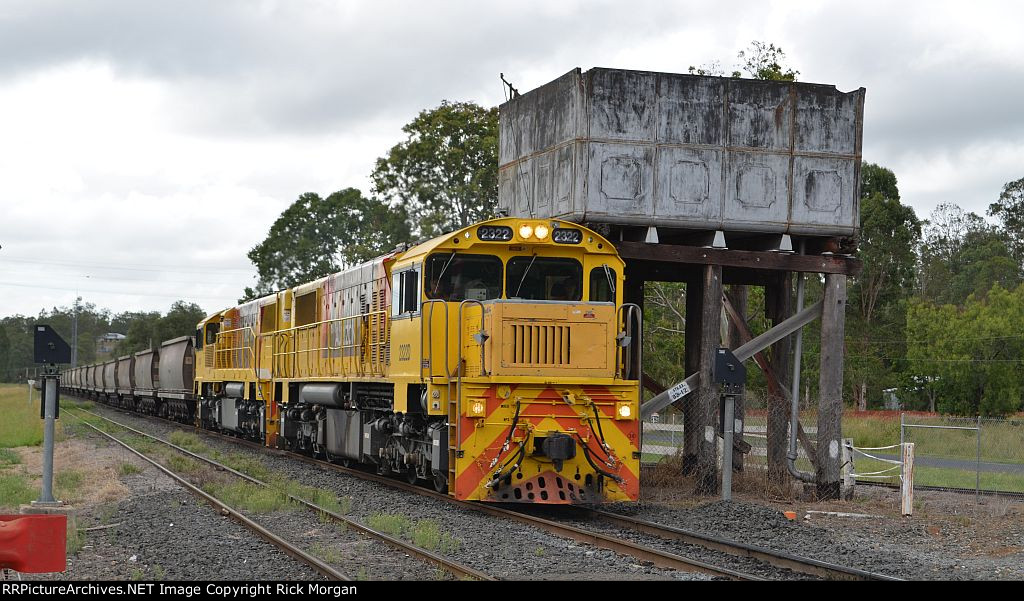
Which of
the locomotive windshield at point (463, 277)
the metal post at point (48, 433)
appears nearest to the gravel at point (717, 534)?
the locomotive windshield at point (463, 277)

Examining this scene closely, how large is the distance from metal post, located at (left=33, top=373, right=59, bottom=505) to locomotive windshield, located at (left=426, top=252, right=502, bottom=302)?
5319 millimetres

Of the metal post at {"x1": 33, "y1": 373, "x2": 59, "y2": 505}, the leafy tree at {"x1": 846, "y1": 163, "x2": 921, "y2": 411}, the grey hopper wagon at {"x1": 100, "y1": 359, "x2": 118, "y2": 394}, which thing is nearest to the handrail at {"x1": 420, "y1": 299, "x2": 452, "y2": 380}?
the metal post at {"x1": 33, "y1": 373, "x2": 59, "y2": 505}

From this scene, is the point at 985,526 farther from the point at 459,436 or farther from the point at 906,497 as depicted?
the point at 459,436

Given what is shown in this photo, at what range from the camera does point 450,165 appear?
5469cm

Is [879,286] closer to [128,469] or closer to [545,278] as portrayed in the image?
[128,469]

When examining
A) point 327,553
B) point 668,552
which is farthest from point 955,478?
point 327,553

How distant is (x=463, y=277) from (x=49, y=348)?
18.9 feet

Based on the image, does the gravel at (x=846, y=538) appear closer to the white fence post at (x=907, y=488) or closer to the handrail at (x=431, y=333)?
the white fence post at (x=907, y=488)

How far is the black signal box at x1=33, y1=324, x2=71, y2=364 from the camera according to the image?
1551 centimetres

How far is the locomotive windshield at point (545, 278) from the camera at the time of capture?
49.5ft

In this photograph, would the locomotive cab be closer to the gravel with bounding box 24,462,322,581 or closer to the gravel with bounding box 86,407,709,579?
the gravel with bounding box 86,407,709,579

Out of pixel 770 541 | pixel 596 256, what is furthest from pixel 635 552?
pixel 596 256

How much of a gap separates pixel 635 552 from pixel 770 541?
2.06 m

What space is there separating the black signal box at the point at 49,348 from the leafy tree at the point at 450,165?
3747 cm
